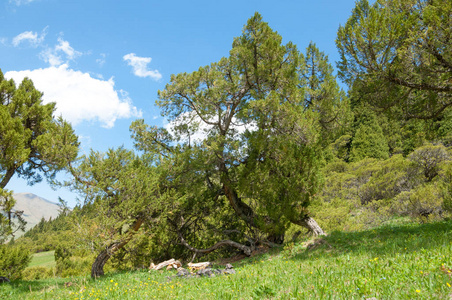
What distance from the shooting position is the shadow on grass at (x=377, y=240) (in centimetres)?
719

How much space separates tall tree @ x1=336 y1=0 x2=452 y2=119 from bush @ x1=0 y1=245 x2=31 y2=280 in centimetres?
1885

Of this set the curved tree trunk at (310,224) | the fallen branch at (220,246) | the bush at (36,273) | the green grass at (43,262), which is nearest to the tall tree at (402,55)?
the curved tree trunk at (310,224)

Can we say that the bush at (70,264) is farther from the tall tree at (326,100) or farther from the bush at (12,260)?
the tall tree at (326,100)

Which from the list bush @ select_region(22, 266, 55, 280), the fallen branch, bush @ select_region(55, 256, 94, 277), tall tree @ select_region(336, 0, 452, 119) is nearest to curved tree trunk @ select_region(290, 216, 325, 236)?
the fallen branch

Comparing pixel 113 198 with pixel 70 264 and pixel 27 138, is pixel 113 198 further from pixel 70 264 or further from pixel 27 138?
pixel 70 264

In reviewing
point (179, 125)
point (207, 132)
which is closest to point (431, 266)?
point (207, 132)

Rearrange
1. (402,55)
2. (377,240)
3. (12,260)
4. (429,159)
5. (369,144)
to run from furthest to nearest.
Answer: (369,144), (429,159), (12,260), (377,240), (402,55)

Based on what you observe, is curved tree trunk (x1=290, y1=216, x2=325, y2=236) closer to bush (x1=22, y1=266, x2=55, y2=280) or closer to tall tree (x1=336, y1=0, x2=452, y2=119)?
tall tree (x1=336, y1=0, x2=452, y2=119)

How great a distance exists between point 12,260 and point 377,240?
59.8ft

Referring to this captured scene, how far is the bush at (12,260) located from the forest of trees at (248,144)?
0.27 feet

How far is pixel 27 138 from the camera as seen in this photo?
1041 cm

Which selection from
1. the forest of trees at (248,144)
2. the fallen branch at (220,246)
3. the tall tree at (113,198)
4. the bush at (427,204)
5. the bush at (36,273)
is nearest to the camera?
the forest of trees at (248,144)

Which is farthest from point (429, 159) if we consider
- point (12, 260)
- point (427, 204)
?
point (12, 260)

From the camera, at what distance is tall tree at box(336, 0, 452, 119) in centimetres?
768
